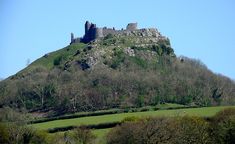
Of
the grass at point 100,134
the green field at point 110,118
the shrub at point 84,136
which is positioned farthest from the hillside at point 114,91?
the shrub at point 84,136

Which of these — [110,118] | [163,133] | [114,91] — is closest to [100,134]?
[110,118]

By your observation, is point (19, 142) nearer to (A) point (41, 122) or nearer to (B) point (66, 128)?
(B) point (66, 128)

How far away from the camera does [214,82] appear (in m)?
193

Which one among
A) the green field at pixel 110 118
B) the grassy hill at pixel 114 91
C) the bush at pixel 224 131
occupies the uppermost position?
the grassy hill at pixel 114 91

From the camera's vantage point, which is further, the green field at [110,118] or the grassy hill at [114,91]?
the grassy hill at [114,91]

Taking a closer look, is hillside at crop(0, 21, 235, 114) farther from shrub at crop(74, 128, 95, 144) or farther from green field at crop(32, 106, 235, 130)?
shrub at crop(74, 128, 95, 144)

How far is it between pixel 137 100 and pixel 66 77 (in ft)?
128

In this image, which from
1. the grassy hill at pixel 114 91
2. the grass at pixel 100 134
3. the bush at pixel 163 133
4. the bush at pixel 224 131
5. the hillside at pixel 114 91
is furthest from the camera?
the hillside at pixel 114 91

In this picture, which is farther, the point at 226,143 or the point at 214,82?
the point at 214,82

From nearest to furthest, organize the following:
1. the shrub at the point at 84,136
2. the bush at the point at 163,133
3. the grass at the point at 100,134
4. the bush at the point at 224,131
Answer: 1. the bush at the point at 224,131
2. the bush at the point at 163,133
3. the grass at the point at 100,134
4. the shrub at the point at 84,136

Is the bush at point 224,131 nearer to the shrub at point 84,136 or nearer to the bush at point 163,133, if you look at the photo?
the bush at point 163,133

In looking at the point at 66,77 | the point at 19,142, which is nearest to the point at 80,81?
the point at 66,77

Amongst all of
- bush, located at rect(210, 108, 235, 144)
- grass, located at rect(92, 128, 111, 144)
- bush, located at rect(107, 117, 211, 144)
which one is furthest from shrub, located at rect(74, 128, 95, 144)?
bush, located at rect(210, 108, 235, 144)

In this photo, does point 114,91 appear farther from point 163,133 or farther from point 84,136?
point 163,133
